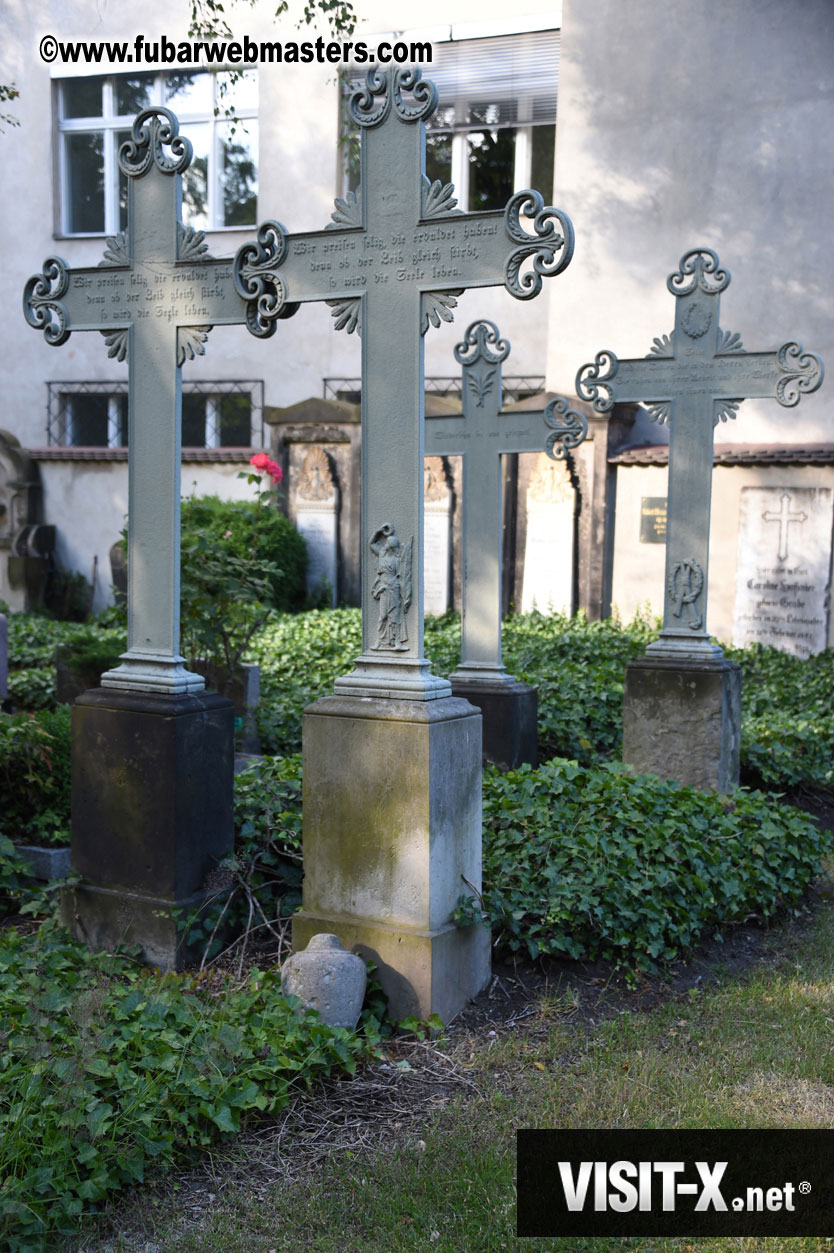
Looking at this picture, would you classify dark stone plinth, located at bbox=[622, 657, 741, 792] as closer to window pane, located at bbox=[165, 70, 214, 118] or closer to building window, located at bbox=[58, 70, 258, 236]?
building window, located at bbox=[58, 70, 258, 236]

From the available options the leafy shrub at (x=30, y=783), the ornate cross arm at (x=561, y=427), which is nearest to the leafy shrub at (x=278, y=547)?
the ornate cross arm at (x=561, y=427)

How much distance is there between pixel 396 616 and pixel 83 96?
1606cm

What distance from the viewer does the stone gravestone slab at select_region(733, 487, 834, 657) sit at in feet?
38.4

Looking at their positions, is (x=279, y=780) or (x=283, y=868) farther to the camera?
(x=279, y=780)

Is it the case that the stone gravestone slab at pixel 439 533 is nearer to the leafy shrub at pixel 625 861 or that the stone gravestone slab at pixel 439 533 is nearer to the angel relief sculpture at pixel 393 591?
the leafy shrub at pixel 625 861

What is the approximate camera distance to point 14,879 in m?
4.93

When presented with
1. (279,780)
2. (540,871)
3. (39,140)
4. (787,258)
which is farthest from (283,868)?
(39,140)

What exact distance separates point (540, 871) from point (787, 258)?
9.99 metres

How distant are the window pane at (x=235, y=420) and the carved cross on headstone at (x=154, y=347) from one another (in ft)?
39.1

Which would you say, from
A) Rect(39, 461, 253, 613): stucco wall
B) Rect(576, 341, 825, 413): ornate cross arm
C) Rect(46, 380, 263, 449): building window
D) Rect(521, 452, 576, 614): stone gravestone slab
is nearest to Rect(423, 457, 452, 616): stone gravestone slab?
Rect(521, 452, 576, 614): stone gravestone slab

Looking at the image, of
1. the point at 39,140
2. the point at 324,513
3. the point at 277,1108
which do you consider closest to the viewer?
the point at 277,1108

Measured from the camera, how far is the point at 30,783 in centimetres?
559

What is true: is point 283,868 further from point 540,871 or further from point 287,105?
point 287,105

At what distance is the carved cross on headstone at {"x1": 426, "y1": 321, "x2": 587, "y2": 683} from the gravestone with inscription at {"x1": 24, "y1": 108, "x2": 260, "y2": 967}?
2.51m
